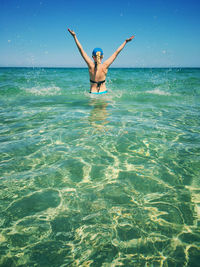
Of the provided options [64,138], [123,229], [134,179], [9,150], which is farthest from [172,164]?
[9,150]

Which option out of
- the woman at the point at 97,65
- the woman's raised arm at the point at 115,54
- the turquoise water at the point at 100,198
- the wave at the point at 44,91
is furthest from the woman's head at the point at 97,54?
the wave at the point at 44,91

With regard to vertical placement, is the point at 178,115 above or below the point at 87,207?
above

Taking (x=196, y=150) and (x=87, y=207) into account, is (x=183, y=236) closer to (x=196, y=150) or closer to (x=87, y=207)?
(x=87, y=207)

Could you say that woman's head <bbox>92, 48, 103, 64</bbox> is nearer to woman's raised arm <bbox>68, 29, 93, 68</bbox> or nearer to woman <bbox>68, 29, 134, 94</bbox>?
woman <bbox>68, 29, 134, 94</bbox>

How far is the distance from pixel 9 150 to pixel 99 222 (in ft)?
8.20

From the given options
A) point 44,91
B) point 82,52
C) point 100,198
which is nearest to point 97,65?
point 82,52

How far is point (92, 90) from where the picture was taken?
23.9 feet

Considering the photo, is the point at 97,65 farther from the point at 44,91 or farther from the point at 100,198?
the point at 44,91

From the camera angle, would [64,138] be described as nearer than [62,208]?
No

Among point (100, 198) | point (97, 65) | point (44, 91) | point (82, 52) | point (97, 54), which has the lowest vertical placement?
point (100, 198)

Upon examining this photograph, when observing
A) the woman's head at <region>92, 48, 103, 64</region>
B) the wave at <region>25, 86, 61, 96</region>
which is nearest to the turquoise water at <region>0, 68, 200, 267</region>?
the woman's head at <region>92, 48, 103, 64</region>

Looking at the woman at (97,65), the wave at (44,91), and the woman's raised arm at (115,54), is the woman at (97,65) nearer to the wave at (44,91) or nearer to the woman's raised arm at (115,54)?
Result: the woman's raised arm at (115,54)

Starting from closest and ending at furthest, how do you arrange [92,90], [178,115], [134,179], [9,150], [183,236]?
[183,236] → [134,179] → [9,150] → [178,115] → [92,90]

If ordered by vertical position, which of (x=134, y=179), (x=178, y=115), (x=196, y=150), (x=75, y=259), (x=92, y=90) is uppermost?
(x=92, y=90)
